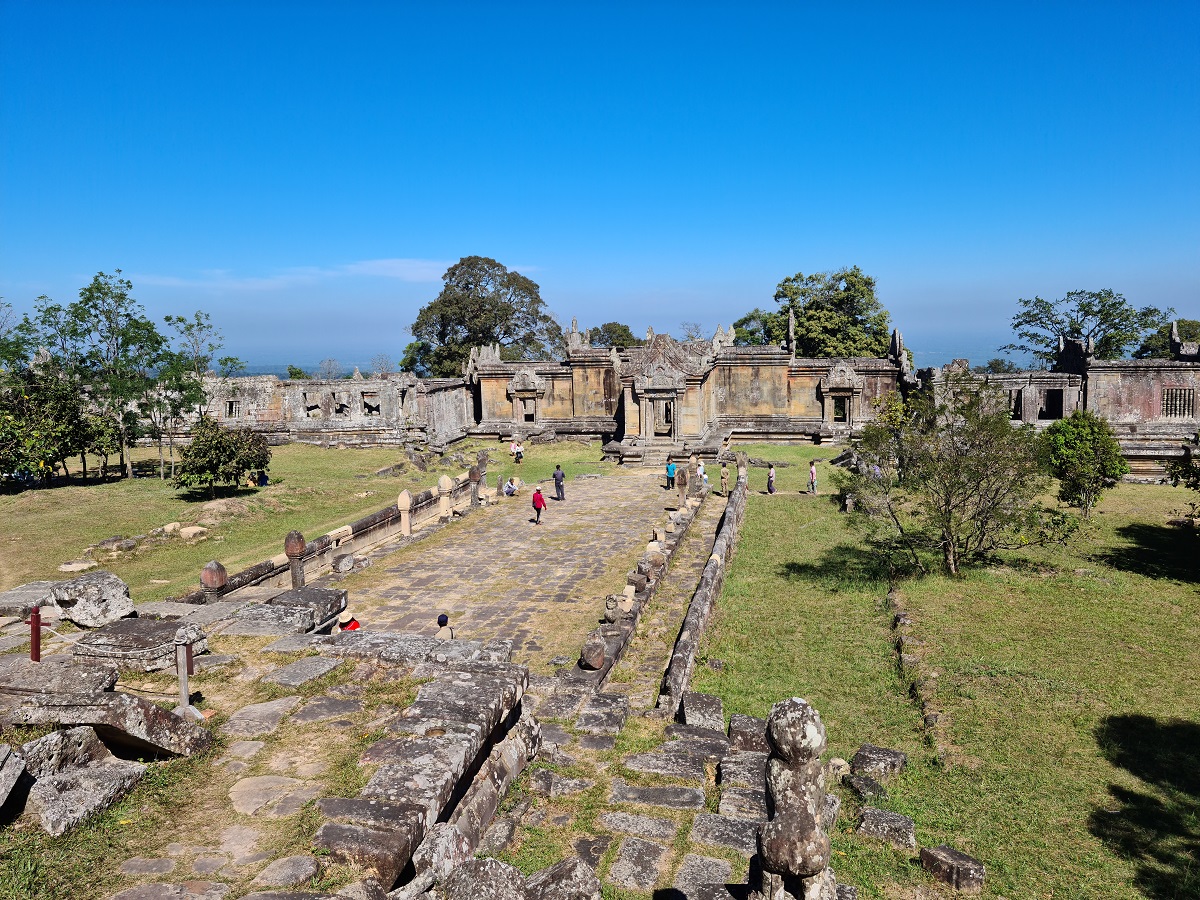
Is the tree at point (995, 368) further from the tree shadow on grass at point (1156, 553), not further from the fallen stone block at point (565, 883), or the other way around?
the fallen stone block at point (565, 883)

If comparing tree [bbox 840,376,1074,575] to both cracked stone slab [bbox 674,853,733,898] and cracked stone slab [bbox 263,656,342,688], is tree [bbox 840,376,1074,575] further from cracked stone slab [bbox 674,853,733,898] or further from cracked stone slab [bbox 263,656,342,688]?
cracked stone slab [bbox 263,656,342,688]

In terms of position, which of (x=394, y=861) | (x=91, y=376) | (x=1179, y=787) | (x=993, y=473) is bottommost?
(x=1179, y=787)

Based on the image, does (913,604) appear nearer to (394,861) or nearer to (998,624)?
(998,624)

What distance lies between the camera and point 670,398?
3541 centimetres

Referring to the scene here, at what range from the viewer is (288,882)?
464 cm

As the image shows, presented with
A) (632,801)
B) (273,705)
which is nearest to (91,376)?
(273,705)

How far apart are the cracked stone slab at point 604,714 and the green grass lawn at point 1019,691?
5.56 ft

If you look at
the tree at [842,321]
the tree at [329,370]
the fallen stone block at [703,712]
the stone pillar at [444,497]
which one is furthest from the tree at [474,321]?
the fallen stone block at [703,712]

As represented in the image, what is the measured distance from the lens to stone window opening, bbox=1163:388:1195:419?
34625 millimetres

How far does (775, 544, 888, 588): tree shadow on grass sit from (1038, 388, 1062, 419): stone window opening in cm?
2513

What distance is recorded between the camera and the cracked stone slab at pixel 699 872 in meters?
6.34

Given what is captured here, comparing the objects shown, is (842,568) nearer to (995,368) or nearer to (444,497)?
(444,497)

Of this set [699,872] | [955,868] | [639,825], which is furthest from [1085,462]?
[699,872]

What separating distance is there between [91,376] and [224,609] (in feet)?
90.4
